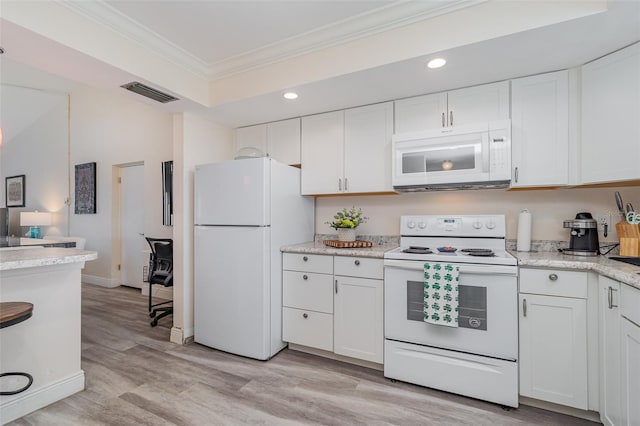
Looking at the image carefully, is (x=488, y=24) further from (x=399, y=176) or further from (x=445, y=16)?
(x=399, y=176)

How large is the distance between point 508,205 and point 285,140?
2.12 metres

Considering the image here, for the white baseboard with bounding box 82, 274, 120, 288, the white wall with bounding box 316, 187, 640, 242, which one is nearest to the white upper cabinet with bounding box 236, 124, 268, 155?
the white wall with bounding box 316, 187, 640, 242

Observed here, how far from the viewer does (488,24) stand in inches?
68.5

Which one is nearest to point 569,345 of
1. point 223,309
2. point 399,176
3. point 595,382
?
point 595,382

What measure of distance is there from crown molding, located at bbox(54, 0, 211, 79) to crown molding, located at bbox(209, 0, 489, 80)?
168 millimetres

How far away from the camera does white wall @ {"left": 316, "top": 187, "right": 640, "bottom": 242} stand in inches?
86.2

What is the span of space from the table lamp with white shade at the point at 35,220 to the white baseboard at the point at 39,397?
4.86 m

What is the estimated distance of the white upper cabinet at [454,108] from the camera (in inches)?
88.0

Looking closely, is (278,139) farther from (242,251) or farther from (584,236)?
(584,236)

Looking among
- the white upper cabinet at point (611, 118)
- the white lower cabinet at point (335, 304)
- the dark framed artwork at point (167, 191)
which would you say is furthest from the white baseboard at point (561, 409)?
the dark framed artwork at point (167, 191)

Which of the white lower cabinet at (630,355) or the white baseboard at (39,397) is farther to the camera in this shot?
the white baseboard at (39,397)

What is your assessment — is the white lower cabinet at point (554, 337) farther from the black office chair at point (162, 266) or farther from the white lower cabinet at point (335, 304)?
the black office chair at point (162, 266)

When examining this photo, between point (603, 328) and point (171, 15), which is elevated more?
point (171, 15)

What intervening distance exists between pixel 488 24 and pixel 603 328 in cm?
183
